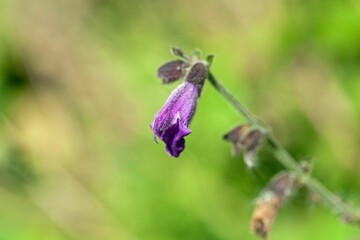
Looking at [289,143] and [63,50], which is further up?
[63,50]

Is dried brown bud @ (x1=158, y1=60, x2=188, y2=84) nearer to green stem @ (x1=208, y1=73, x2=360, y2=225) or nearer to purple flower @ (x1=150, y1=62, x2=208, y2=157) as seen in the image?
purple flower @ (x1=150, y1=62, x2=208, y2=157)

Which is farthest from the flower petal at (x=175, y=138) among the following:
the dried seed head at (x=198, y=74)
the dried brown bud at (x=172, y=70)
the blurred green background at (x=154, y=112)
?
the blurred green background at (x=154, y=112)

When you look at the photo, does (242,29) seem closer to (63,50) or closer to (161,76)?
(63,50)

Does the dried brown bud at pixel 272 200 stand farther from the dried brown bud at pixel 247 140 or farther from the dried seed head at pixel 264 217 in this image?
the dried brown bud at pixel 247 140

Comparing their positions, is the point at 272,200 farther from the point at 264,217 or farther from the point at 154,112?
the point at 154,112

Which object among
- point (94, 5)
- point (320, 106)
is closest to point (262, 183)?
point (320, 106)

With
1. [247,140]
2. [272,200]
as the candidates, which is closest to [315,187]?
[272,200]
